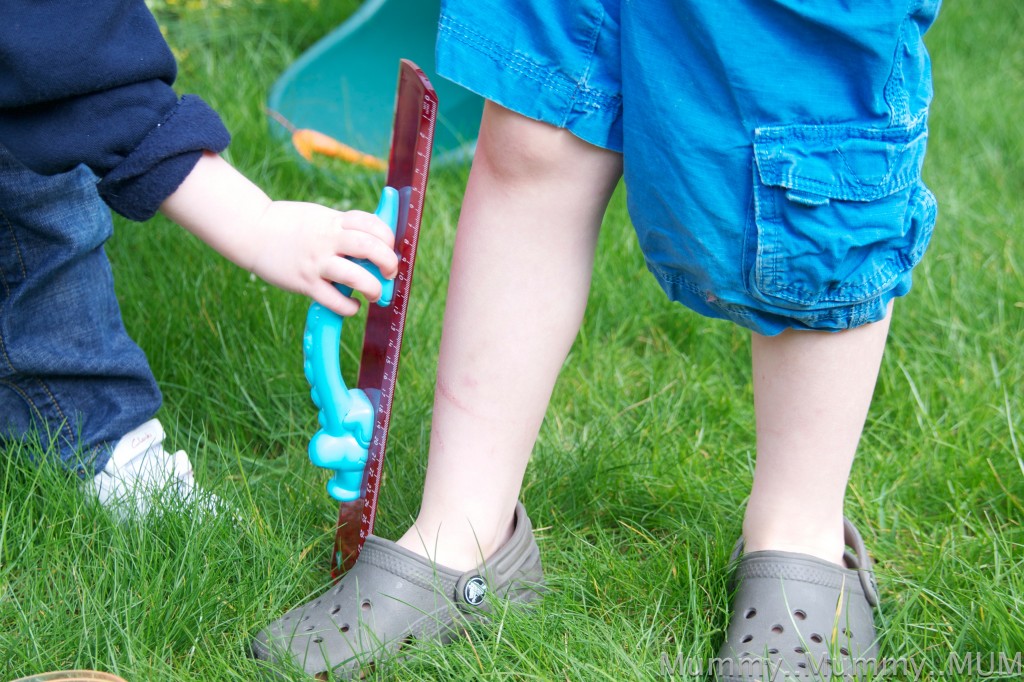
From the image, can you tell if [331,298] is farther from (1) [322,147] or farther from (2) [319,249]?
(1) [322,147]

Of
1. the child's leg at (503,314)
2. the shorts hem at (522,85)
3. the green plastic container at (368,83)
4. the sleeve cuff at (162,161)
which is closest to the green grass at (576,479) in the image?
the child's leg at (503,314)

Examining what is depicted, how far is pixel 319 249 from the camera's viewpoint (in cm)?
103

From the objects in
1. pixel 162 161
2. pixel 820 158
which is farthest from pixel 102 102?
pixel 820 158

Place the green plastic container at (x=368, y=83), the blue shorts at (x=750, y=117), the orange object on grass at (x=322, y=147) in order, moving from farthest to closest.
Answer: the green plastic container at (x=368, y=83)
the orange object on grass at (x=322, y=147)
the blue shorts at (x=750, y=117)

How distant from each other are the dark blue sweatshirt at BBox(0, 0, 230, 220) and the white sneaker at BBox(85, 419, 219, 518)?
0.40m

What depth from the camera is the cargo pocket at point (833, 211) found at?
0.99 metres

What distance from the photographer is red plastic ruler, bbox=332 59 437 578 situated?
3.84 ft

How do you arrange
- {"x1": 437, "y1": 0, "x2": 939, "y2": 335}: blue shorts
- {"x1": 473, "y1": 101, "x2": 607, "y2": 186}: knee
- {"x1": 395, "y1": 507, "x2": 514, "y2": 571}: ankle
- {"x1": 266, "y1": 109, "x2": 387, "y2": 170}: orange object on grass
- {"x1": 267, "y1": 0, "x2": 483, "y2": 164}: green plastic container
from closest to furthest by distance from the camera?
{"x1": 437, "y1": 0, "x2": 939, "y2": 335}: blue shorts < {"x1": 473, "y1": 101, "x2": 607, "y2": 186}: knee < {"x1": 395, "y1": 507, "x2": 514, "y2": 571}: ankle < {"x1": 266, "y1": 109, "x2": 387, "y2": 170}: orange object on grass < {"x1": 267, "y1": 0, "x2": 483, "y2": 164}: green plastic container

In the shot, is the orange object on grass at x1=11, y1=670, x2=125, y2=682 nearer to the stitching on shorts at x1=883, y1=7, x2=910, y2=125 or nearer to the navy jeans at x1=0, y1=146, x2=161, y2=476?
the navy jeans at x1=0, y1=146, x2=161, y2=476

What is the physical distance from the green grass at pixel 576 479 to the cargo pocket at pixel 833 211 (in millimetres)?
408

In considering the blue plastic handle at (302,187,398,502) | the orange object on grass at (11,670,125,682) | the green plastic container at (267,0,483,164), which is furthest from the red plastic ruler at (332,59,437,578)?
the green plastic container at (267,0,483,164)

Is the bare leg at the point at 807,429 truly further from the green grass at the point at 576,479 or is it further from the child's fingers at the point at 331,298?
the child's fingers at the point at 331,298

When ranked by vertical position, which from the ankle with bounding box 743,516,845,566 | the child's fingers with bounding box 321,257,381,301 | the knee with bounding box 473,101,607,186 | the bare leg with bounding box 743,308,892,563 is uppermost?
the knee with bounding box 473,101,607,186

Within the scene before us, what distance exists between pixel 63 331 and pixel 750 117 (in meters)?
0.94
